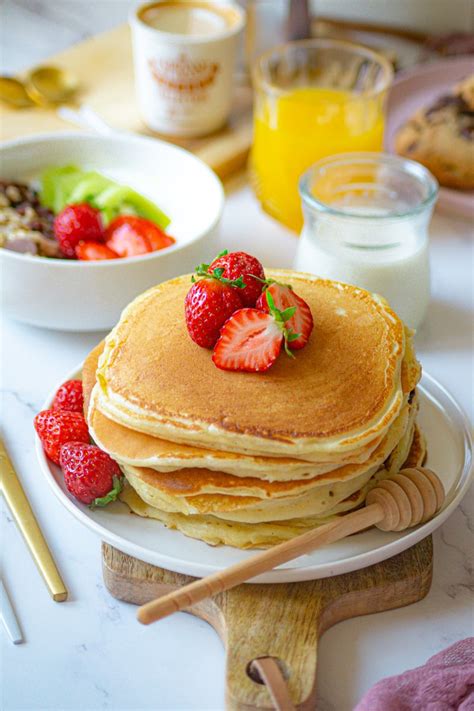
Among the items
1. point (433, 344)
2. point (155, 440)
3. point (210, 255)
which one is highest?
point (155, 440)

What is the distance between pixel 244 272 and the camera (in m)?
1.27

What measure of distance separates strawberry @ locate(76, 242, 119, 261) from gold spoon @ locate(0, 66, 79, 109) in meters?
0.84

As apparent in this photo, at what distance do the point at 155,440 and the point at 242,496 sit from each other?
137 millimetres

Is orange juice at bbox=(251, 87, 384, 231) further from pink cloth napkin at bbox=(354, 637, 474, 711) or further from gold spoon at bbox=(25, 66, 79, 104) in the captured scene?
pink cloth napkin at bbox=(354, 637, 474, 711)

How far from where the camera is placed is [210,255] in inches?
70.3

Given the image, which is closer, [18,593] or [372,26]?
[18,593]

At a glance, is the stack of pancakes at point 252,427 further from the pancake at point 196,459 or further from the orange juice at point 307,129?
the orange juice at point 307,129

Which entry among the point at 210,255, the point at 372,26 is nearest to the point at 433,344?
the point at 210,255

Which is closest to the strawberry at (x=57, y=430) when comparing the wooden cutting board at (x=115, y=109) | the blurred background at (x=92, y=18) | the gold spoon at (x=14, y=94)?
the wooden cutting board at (x=115, y=109)

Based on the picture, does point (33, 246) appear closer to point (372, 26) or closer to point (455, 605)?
point (455, 605)

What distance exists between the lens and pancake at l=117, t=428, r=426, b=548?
119 centimetres

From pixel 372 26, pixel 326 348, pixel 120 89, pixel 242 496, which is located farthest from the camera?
pixel 372 26

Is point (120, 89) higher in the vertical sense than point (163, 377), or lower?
lower

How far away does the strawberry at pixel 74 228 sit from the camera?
5.84ft
